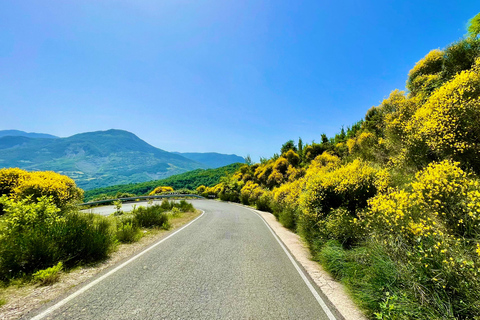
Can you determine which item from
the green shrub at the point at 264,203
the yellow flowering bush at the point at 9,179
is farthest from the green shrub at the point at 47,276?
the green shrub at the point at 264,203

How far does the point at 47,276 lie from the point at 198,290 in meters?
3.19

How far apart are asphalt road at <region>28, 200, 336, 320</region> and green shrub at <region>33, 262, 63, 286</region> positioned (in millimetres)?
952

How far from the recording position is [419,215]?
3787mm

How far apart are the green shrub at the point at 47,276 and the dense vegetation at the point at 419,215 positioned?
6178 mm

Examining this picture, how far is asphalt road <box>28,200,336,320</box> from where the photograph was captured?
3326 mm

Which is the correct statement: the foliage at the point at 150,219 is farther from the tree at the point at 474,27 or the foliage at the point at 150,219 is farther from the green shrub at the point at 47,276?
the tree at the point at 474,27

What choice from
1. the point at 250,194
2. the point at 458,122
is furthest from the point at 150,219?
the point at 250,194

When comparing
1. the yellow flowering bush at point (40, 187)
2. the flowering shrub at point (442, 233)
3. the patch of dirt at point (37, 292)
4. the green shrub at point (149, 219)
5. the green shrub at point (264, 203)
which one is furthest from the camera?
the green shrub at point (264, 203)

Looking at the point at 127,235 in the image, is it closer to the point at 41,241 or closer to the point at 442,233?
the point at 41,241

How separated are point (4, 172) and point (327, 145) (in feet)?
105

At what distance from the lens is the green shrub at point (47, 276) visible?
4.12 meters

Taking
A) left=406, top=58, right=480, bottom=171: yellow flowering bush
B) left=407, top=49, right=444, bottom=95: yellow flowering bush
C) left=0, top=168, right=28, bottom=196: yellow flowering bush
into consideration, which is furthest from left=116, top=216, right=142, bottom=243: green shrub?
left=407, top=49, right=444, bottom=95: yellow flowering bush

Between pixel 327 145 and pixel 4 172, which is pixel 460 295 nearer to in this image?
pixel 4 172

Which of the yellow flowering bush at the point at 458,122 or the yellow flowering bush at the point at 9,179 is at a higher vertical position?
the yellow flowering bush at the point at 458,122
